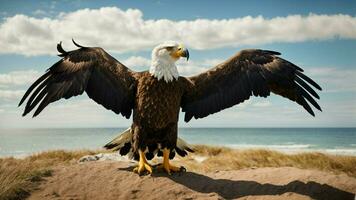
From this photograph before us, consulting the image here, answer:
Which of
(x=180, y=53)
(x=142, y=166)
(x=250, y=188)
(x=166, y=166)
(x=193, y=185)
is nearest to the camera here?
(x=180, y=53)

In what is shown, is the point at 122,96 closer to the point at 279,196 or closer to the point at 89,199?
the point at 89,199

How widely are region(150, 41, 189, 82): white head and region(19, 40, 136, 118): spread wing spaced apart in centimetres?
49

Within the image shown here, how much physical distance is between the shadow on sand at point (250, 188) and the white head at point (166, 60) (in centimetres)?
152

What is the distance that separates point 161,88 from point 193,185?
1473 millimetres

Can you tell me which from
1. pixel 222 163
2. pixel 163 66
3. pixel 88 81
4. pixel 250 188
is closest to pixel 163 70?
pixel 163 66

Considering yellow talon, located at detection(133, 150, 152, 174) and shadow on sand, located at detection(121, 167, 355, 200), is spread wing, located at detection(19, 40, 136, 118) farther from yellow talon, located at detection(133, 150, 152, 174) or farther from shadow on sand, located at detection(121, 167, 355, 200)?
shadow on sand, located at detection(121, 167, 355, 200)

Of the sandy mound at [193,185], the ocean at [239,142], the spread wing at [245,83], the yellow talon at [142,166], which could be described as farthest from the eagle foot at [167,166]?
the ocean at [239,142]

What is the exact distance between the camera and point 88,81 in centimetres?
613

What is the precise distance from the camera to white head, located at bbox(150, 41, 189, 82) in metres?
5.76

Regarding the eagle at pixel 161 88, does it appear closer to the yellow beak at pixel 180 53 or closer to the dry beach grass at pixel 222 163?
the yellow beak at pixel 180 53

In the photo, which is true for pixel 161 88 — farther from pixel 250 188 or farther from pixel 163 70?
pixel 250 188

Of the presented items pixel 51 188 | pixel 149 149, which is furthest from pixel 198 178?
pixel 51 188

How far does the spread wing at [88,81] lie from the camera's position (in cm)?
596

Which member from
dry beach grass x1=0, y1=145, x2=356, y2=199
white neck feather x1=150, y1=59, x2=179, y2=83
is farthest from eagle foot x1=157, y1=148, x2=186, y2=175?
dry beach grass x1=0, y1=145, x2=356, y2=199
